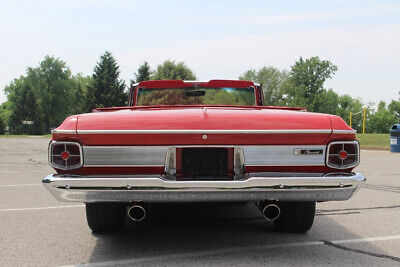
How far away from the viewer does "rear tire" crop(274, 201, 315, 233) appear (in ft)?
12.9

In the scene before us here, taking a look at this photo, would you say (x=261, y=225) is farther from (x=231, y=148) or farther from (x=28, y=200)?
(x=28, y=200)

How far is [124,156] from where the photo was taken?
10.3 feet

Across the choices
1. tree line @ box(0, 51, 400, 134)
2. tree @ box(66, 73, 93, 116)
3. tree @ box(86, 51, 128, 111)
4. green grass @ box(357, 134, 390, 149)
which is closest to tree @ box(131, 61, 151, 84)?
tree line @ box(0, 51, 400, 134)

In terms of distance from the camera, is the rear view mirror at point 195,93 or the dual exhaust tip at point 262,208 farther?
the rear view mirror at point 195,93

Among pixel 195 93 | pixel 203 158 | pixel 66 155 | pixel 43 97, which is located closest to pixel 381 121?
pixel 43 97

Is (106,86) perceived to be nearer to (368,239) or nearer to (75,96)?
(75,96)

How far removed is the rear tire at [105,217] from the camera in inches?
151

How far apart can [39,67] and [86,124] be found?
80186mm

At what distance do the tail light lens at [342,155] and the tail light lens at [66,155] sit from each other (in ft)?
6.01

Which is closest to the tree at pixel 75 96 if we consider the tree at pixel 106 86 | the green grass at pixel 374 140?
the tree at pixel 106 86

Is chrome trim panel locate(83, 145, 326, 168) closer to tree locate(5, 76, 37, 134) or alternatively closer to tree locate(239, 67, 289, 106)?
tree locate(239, 67, 289, 106)

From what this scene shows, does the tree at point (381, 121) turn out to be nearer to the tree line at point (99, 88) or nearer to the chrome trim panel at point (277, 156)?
the tree line at point (99, 88)

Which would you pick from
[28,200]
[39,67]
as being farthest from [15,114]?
[28,200]

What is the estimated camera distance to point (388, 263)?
327cm
